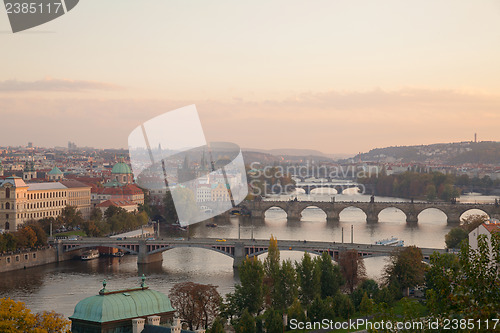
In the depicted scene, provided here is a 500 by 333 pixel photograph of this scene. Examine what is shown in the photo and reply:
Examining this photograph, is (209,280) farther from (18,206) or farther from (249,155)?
(249,155)

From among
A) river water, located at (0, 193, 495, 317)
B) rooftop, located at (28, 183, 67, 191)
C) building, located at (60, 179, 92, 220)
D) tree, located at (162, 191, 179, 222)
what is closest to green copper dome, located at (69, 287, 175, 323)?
river water, located at (0, 193, 495, 317)

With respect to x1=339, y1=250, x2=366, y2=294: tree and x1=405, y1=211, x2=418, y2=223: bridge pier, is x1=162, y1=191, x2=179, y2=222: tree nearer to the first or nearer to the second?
x1=405, y1=211, x2=418, y2=223: bridge pier

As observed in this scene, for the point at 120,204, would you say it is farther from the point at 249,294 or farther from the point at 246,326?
the point at 246,326

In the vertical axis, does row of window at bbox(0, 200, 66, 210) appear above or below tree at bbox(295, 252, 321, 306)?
above

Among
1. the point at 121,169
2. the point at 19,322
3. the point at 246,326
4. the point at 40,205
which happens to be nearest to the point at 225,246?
the point at 40,205

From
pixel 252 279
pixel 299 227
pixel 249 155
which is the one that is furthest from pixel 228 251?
pixel 249 155

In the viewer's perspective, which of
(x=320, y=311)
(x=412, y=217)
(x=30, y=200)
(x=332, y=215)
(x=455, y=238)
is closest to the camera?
(x=320, y=311)

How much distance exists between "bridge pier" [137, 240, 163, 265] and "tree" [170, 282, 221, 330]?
31.2ft

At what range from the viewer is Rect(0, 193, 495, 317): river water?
19.6m

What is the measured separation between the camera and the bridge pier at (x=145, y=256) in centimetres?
2559

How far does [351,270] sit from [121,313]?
910 cm

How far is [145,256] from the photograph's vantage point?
84.3 feet

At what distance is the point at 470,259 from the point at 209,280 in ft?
47.7

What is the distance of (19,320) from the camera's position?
36.6 ft
